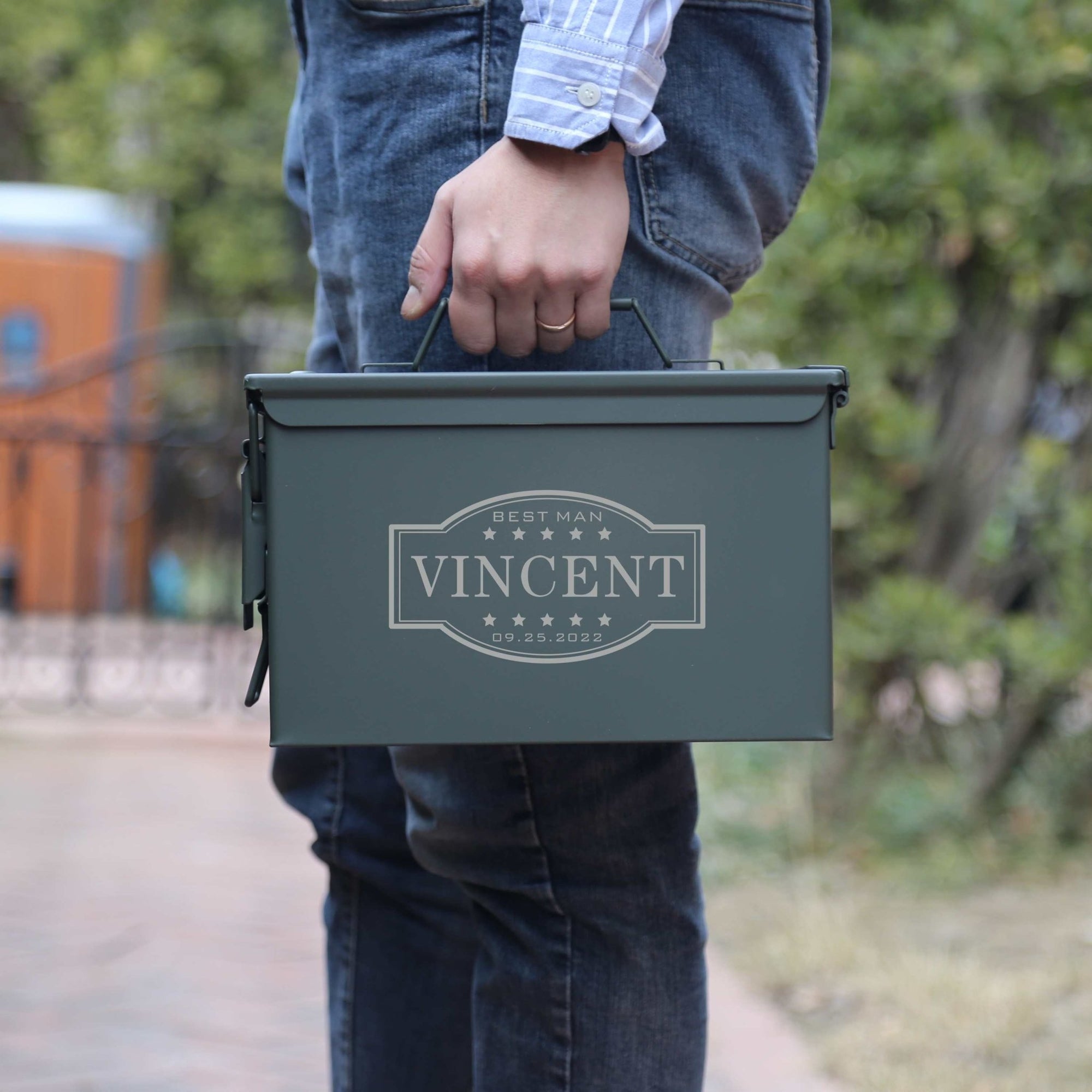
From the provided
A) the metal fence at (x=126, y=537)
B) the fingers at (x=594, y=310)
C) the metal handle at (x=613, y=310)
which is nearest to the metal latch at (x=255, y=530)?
the metal handle at (x=613, y=310)

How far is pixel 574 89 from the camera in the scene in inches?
39.1

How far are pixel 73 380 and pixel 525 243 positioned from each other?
23.9 feet

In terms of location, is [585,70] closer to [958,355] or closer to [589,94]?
[589,94]

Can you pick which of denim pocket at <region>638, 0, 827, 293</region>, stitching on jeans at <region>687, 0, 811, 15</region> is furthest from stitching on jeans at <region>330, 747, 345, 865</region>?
stitching on jeans at <region>687, 0, 811, 15</region>

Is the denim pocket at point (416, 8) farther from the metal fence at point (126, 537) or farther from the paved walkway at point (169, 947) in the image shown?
the metal fence at point (126, 537)

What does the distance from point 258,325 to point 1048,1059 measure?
306 inches

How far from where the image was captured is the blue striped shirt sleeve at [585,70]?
994 millimetres

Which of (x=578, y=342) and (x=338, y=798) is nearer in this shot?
(x=578, y=342)

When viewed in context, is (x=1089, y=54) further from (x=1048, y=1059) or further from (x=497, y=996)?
(x=497, y=996)

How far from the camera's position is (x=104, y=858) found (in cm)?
332

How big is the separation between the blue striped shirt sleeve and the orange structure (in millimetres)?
6113

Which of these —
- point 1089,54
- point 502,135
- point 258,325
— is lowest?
point 502,135

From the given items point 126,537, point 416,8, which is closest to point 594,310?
point 416,8

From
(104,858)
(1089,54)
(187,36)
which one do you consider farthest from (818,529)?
(187,36)
